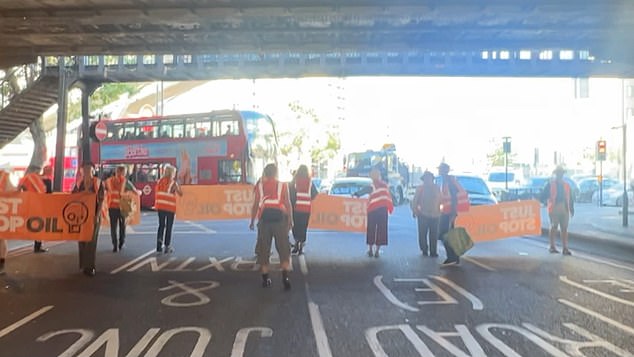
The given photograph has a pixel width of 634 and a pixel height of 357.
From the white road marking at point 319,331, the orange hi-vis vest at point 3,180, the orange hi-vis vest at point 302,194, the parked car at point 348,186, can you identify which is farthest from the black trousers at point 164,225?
the parked car at point 348,186

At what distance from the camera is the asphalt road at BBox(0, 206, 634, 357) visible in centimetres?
655

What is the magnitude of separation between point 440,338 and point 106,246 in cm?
1059

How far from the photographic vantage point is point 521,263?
1259 cm

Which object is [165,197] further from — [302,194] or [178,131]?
[178,131]

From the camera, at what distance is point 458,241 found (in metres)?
11.9

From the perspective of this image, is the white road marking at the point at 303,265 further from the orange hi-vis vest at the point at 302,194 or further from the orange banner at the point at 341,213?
the orange banner at the point at 341,213

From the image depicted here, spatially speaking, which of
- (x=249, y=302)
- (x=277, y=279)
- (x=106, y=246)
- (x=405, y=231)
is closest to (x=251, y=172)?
(x=405, y=231)

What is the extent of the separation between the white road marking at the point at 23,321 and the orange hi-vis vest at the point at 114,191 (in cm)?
600

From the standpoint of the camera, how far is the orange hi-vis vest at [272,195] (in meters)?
9.75

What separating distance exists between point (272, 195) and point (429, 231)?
15.9ft

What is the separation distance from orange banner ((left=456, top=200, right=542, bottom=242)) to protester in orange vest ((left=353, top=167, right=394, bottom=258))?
1675 mm

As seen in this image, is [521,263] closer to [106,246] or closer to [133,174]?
[106,246]

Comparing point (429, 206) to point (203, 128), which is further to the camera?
point (203, 128)

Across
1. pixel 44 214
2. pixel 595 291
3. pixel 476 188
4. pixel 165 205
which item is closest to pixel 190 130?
pixel 476 188
